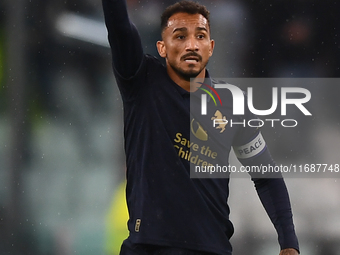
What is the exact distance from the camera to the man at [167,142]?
6.19ft

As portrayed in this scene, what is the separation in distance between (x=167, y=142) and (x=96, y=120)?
3197mm

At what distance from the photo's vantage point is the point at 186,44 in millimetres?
2162

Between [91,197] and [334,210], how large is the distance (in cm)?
251

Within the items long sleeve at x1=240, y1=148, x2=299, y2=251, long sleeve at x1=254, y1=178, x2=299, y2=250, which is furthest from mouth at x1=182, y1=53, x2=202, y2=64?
long sleeve at x1=254, y1=178, x2=299, y2=250

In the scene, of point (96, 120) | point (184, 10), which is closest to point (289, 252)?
point (184, 10)

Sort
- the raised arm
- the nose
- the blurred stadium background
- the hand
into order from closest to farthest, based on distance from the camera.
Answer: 1. the raised arm
2. the nose
3. the hand
4. the blurred stadium background

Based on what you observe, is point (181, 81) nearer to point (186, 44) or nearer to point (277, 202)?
point (186, 44)

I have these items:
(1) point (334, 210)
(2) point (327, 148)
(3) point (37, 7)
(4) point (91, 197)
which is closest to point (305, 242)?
(1) point (334, 210)

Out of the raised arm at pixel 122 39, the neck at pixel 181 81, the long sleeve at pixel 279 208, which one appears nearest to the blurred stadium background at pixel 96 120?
the long sleeve at pixel 279 208

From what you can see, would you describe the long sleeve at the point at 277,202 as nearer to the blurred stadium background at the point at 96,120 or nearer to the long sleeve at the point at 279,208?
the long sleeve at the point at 279,208

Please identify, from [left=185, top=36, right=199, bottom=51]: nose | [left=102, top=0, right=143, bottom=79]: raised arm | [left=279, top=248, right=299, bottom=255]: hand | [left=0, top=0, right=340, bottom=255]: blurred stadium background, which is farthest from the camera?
[left=0, top=0, right=340, bottom=255]: blurred stadium background

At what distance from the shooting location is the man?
6.19 ft

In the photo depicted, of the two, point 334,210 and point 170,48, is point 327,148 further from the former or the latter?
point 170,48

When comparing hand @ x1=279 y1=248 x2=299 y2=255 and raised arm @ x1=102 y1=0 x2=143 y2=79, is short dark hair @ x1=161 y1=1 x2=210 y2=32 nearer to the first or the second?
raised arm @ x1=102 y1=0 x2=143 y2=79
